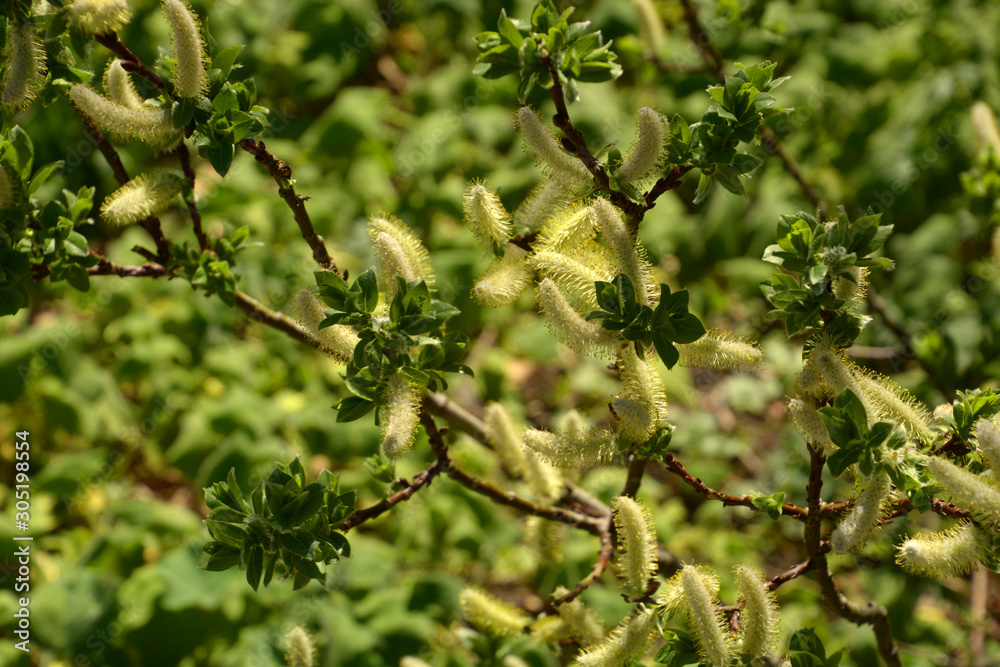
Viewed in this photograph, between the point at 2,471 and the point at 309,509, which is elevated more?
the point at 309,509

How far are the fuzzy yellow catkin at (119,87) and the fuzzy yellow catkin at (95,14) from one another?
7 centimetres

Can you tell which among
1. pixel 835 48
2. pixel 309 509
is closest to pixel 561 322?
pixel 309 509

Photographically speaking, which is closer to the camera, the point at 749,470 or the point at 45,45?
the point at 45,45

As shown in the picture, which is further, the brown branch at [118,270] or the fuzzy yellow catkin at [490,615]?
the fuzzy yellow catkin at [490,615]

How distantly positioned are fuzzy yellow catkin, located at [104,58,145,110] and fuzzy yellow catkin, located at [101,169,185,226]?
17 cm

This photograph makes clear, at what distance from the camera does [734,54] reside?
3832mm

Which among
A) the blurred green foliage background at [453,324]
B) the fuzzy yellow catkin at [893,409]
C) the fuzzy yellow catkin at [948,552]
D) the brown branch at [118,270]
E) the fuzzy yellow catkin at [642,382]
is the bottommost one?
the blurred green foliage background at [453,324]

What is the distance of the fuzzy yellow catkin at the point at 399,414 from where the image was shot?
1146 millimetres

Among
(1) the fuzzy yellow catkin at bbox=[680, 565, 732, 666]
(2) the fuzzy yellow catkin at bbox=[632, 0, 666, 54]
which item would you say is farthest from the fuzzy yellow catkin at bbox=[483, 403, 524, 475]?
(2) the fuzzy yellow catkin at bbox=[632, 0, 666, 54]

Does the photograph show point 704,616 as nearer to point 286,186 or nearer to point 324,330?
point 324,330

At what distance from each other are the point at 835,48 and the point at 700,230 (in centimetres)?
125

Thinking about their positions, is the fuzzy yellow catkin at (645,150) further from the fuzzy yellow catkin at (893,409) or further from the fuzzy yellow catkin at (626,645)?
the fuzzy yellow catkin at (626,645)

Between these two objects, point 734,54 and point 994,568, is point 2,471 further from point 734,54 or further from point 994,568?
point 734,54

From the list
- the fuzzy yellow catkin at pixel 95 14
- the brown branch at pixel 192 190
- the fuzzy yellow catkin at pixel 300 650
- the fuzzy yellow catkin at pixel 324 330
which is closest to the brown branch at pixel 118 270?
the brown branch at pixel 192 190
